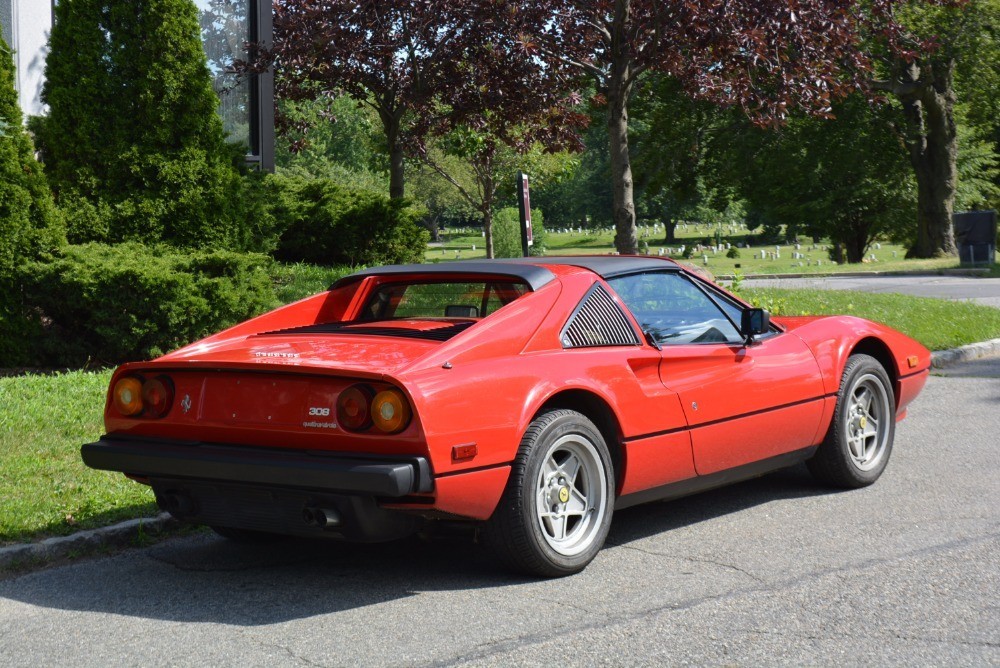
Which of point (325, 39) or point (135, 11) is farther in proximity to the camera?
point (325, 39)

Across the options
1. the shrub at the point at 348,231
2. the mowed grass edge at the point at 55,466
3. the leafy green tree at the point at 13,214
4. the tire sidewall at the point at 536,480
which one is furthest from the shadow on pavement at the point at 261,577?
the shrub at the point at 348,231

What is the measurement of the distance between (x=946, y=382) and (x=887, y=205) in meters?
34.6

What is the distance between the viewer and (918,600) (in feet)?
14.6

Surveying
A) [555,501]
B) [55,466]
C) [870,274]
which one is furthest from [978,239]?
[555,501]

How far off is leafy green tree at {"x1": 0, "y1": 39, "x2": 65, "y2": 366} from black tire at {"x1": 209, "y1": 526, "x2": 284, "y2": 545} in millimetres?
5506

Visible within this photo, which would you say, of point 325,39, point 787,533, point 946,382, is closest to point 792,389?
point 787,533

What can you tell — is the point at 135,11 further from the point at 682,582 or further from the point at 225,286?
the point at 682,582

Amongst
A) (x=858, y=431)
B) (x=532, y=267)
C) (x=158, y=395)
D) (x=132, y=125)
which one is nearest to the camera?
(x=158, y=395)

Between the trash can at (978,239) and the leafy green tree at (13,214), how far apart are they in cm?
2430

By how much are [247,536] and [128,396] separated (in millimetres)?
955

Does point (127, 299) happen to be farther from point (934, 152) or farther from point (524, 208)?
point (934, 152)

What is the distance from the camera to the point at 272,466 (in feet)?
14.5

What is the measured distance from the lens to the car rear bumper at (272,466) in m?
4.27

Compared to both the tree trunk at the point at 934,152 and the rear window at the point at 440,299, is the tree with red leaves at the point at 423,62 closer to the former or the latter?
the rear window at the point at 440,299
